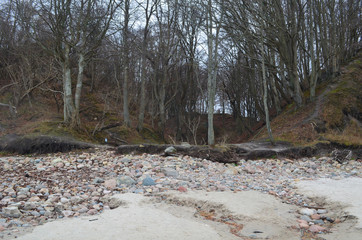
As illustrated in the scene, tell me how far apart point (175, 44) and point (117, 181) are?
15.7 m

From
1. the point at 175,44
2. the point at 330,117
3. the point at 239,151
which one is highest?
the point at 175,44

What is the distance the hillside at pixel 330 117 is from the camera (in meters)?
12.7

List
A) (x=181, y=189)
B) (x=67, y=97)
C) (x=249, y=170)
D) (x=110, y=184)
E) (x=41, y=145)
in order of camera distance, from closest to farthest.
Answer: (x=181, y=189) → (x=110, y=184) → (x=249, y=170) → (x=41, y=145) → (x=67, y=97)

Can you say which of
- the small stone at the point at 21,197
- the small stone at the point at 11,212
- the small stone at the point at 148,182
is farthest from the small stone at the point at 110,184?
the small stone at the point at 11,212

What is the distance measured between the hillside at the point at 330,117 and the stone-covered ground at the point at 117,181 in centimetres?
229

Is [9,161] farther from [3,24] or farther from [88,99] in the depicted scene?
[3,24]

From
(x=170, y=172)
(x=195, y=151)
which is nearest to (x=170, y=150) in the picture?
(x=195, y=151)

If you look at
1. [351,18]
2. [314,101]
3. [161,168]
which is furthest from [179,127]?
[161,168]

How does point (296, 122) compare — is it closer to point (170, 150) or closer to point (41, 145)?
point (170, 150)

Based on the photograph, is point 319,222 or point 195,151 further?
point 195,151

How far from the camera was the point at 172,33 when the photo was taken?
851 inches

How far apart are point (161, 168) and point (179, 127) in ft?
50.3

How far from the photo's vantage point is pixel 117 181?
618 centimetres

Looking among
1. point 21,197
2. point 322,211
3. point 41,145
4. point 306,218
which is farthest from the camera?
point 41,145
